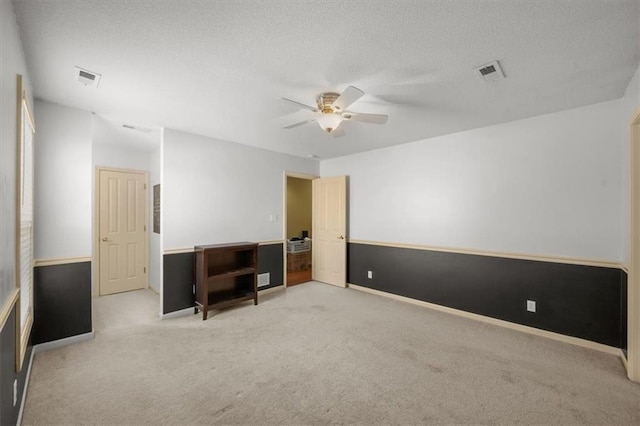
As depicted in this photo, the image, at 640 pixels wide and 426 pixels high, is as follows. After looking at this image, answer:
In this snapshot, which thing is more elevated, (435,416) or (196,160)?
(196,160)

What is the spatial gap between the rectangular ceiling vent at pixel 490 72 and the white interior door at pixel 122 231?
5.10 metres

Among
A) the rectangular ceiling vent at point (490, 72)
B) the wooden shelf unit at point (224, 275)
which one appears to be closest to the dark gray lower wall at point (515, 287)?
the wooden shelf unit at point (224, 275)

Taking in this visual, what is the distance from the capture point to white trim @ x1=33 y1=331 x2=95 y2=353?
8.88ft

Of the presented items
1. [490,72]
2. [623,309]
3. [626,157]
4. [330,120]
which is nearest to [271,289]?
[330,120]

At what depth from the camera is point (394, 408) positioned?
195 centimetres

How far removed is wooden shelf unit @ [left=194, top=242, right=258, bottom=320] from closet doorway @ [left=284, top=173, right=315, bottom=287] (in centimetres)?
167

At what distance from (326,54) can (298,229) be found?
5746 mm

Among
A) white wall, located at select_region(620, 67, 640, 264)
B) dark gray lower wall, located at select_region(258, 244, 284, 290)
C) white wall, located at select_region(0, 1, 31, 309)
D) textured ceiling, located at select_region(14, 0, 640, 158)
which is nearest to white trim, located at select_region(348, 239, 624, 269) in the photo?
white wall, located at select_region(620, 67, 640, 264)

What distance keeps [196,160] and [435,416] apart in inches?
150

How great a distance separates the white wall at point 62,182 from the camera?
8.91ft

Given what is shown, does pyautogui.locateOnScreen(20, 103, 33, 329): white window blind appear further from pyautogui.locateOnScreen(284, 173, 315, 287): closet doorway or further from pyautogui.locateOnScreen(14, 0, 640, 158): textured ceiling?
pyautogui.locateOnScreen(284, 173, 315, 287): closet doorway

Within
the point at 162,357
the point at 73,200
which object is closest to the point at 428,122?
the point at 162,357

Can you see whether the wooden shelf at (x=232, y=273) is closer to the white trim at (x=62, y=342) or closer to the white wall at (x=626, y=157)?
the white trim at (x=62, y=342)

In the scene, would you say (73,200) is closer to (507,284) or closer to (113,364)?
(113,364)
